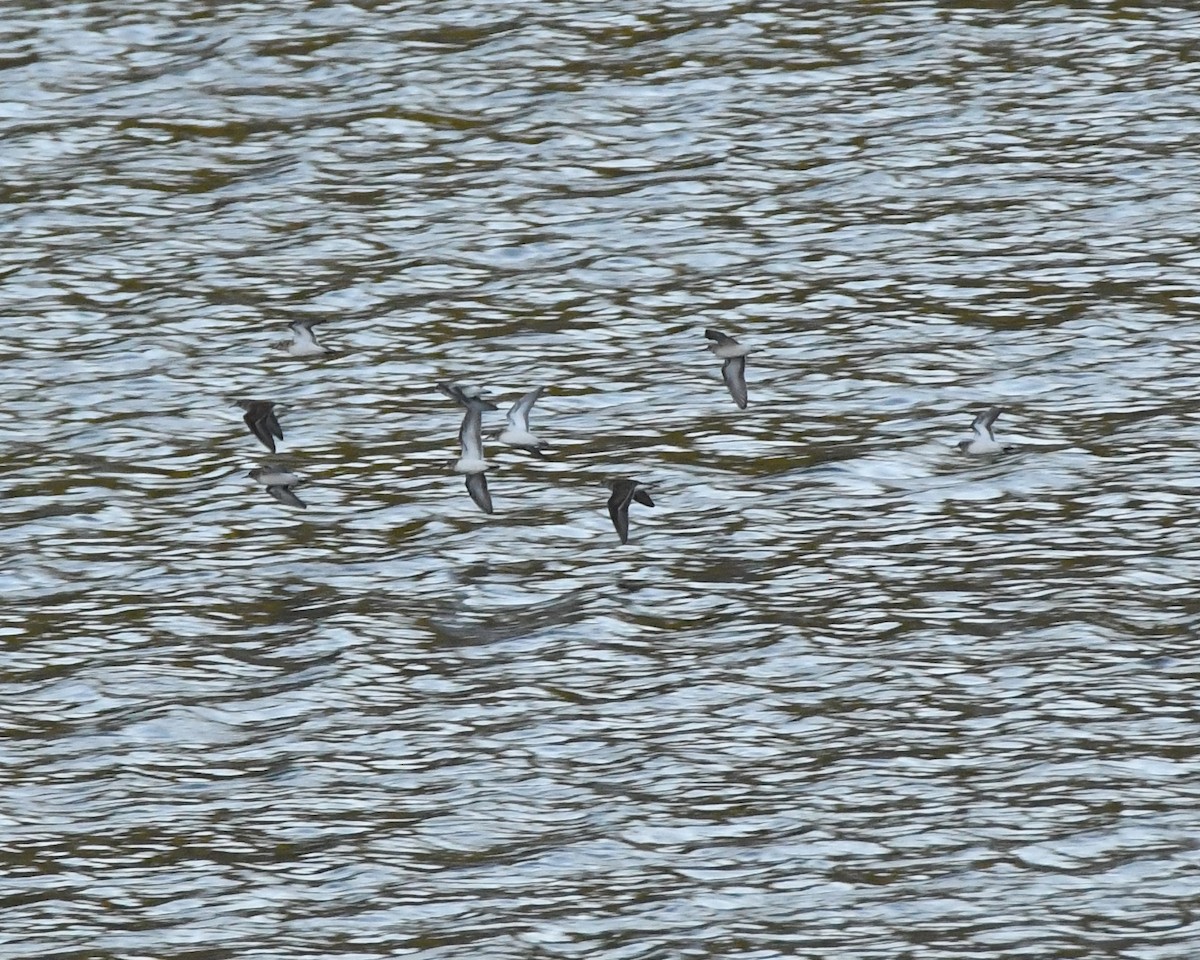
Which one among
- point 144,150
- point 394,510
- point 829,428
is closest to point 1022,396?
point 829,428

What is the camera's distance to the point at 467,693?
79.4 ft

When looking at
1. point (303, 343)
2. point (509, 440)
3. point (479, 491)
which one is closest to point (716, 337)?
point (509, 440)

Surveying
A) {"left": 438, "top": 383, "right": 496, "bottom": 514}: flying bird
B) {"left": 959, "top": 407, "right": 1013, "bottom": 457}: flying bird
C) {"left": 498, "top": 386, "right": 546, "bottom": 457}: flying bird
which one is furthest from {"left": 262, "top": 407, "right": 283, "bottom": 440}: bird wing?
{"left": 959, "top": 407, "right": 1013, "bottom": 457}: flying bird

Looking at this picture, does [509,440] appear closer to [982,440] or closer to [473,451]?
[473,451]

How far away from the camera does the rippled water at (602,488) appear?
2072cm

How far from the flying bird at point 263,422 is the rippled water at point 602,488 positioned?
1.26 meters

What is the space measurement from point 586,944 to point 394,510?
10.1m

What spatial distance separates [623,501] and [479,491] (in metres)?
2.16

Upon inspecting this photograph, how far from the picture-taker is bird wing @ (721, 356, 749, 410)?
28.3 meters

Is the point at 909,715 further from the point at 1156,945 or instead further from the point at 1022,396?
the point at 1022,396

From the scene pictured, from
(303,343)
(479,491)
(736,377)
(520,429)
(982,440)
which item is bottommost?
(982,440)

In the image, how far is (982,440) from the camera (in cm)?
2855

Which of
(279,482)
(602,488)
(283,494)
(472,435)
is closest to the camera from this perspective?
(472,435)

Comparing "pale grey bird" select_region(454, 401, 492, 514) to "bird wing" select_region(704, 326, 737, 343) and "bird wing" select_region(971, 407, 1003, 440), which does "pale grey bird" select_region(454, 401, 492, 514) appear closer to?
"bird wing" select_region(704, 326, 737, 343)
